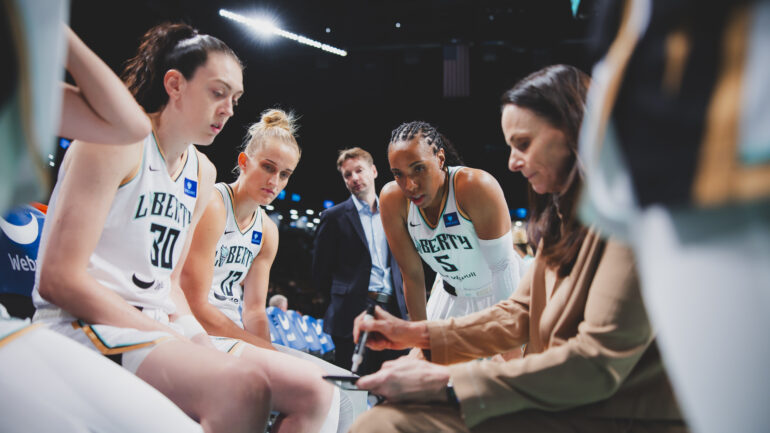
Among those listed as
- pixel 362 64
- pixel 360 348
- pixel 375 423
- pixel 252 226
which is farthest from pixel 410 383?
pixel 362 64

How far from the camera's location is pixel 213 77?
1.78 metres

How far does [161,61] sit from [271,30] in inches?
288

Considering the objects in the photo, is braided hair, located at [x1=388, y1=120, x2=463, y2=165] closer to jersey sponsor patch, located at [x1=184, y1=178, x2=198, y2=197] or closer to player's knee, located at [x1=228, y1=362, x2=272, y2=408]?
jersey sponsor patch, located at [x1=184, y1=178, x2=198, y2=197]

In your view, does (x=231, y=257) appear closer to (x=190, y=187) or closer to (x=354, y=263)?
(x=190, y=187)

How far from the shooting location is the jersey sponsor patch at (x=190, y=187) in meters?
1.80

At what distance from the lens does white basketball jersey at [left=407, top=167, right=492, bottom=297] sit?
304 cm

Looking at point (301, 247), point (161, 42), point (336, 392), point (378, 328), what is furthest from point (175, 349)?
point (301, 247)

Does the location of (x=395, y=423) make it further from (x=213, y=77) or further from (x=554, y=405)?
(x=213, y=77)

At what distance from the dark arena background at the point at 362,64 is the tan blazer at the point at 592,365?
→ 5.94 metres

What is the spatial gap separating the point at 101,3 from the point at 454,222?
477 cm

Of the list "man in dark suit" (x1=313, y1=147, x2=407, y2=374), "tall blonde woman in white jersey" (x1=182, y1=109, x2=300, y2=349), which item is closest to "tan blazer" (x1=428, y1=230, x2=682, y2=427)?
"tall blonde woman in white jersey" (x1=182, y1=109, x2=300, y2=349)

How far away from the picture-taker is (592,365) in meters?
1.05

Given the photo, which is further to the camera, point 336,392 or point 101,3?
point 101,3

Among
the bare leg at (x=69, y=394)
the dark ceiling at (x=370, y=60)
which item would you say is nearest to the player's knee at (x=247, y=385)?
the bare leg at (x=69, y=394)
